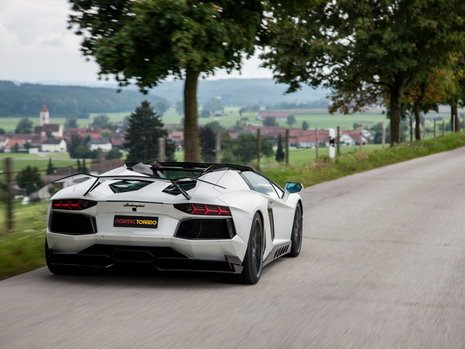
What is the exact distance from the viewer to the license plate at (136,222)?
7.26m

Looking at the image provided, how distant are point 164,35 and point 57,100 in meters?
156

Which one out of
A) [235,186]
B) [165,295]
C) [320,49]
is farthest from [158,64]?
[320,49]

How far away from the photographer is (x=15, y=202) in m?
11.4

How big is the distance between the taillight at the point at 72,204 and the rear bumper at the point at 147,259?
36cm

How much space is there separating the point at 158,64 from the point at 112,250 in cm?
953

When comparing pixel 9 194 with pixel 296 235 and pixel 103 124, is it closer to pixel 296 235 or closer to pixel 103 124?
pixel 296 235

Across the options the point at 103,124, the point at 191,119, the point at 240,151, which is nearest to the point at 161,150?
the point at 191,119

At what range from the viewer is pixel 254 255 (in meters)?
7.77

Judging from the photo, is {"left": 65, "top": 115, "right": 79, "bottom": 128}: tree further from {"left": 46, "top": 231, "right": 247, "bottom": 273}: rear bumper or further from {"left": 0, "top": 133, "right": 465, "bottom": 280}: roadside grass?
{"left": 46, "top": 231, "right": 247, "bottom": 273}: rear bumper

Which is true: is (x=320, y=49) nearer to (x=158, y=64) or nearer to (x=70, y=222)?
(x=158, y=64)

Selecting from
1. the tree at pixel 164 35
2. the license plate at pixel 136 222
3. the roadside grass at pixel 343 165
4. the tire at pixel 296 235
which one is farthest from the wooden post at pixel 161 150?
the license plate at pixel 136 222

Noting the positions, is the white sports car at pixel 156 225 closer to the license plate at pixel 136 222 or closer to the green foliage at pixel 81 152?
the license plate at pixel 136 222

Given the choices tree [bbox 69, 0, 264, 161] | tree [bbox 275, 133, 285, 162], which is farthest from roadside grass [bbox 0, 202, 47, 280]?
tree [bbox 275, 133, 285, 162]

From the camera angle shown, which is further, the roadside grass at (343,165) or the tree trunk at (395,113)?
the tree trunk at (395,113)
